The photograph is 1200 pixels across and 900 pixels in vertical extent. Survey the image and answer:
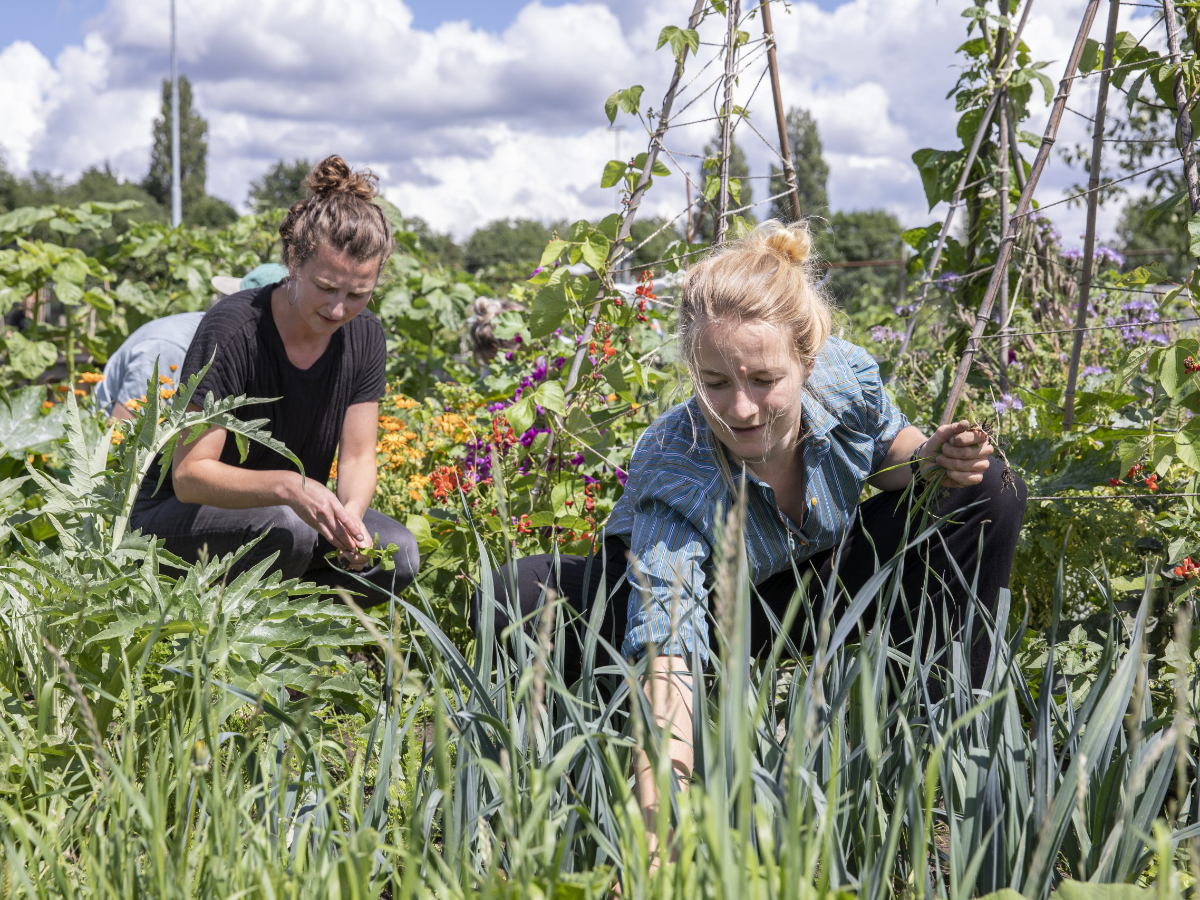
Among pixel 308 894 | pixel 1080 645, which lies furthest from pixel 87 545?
pixel 1080 645

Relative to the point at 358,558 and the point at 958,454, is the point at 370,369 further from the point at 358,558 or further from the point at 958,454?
the point at 958,454

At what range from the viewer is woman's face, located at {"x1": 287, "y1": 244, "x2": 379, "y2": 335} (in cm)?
215

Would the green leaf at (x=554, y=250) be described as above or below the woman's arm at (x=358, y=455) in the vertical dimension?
above

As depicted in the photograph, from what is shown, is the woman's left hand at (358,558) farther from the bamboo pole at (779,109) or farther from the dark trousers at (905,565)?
the bamboo pole at (779,109)

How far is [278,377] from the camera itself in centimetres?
234

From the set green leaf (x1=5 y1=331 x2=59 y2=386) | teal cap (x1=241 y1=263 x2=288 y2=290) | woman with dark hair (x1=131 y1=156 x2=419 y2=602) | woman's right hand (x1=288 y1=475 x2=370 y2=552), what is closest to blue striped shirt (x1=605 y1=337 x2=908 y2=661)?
woman's right hand (x1=288 y1=475 x2=370 y2=552)

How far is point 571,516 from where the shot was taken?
2.35 m

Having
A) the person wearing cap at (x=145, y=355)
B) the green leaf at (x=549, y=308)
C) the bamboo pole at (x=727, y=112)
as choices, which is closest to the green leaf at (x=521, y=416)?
the green leaf at (x=549, y=308)

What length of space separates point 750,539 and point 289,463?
51.3 inches

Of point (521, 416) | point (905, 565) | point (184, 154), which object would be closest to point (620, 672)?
point (905, 565)

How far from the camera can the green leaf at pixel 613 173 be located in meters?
Answer: 2.38

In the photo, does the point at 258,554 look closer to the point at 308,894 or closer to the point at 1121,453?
the point at 308,894

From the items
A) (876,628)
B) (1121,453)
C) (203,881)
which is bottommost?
(203,881)

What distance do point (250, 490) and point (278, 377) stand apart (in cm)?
38
